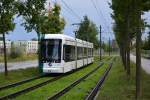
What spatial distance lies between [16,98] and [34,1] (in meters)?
14.9

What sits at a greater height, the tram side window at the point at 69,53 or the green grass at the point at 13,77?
the tram side window at the point at 69,53

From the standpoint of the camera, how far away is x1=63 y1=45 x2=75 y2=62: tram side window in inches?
1375

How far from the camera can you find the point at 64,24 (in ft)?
230

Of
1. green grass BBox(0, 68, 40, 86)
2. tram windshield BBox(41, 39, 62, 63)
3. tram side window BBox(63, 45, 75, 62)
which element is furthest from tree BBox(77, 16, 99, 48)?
tram windshield BBox(41, 39, 62, 63)

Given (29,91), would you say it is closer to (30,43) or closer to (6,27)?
(6,27)

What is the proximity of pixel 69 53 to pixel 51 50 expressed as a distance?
3106 millimetres

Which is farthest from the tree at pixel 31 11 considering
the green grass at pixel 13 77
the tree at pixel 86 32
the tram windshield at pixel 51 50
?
the tree at pixel 86 32

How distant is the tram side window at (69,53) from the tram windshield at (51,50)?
738 millimetres

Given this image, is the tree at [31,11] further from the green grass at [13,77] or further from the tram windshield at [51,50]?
the green grass at [13,77]

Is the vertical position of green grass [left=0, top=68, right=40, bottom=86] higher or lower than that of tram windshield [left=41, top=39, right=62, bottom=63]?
lower

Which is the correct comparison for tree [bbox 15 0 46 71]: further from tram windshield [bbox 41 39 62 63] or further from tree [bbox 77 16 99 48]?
tree [bbox 77 16 99 48]

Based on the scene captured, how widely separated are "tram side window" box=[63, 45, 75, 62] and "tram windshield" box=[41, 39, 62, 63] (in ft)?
2.42

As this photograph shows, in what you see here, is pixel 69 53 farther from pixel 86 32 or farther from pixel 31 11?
pixel 86 32

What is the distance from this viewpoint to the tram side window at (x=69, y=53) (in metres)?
34.9
